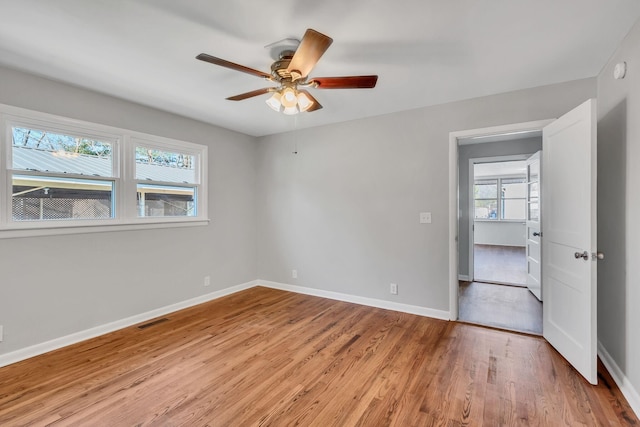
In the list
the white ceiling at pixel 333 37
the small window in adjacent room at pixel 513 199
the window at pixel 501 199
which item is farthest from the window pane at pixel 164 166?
the small window in adjacent room at pixel 513 199

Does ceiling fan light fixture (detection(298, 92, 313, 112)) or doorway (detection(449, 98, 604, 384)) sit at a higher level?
ceiling fan light fixture (detection(298, 92, 313, 112))

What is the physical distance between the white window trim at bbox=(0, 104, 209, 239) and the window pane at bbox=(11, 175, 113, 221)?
0.06 metres

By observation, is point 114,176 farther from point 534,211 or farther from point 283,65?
point 534,211

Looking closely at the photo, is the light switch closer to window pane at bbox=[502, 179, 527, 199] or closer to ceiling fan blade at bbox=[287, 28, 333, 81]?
ceiling fan blade at bbox=[287, 28, 333, 81]

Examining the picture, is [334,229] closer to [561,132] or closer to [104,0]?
[561,132]

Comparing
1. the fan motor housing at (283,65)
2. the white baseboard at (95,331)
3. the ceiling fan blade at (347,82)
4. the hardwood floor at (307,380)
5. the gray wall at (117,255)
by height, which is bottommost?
the hardwood floor at (307,380)

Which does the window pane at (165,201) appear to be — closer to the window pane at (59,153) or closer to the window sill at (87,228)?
the window sill at (87,228)

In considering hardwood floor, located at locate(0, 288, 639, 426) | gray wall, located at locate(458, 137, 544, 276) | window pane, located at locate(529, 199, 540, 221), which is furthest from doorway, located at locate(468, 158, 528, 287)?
hardwood floor, located at locate(0, 288, 639, 426)

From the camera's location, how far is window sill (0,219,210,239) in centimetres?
252

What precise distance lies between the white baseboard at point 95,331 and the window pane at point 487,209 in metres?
8.97

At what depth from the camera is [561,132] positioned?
2.53m

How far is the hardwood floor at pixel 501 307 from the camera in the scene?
10.7 ft

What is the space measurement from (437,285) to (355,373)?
1.62 meters

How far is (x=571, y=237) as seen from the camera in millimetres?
2361
